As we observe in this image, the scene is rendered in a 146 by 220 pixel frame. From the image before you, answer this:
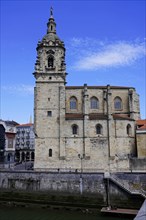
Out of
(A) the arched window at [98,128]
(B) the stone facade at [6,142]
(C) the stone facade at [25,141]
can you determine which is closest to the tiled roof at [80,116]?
(A) the arched window at [98,128]

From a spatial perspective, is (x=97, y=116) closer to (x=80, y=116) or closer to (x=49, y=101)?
(x=80, y=116)

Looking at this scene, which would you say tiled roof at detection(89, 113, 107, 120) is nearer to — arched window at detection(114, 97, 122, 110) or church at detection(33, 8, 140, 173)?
church at detection(33, 8, 140, 173)

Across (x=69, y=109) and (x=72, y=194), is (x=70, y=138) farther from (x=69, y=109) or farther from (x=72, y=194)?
(x=72, y=194)

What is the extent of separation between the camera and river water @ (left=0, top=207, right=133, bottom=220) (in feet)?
74.8

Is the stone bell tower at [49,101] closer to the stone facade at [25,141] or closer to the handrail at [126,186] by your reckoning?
the handrail at [126,186]

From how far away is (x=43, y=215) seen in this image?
23906 mm

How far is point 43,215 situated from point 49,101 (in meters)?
20.9

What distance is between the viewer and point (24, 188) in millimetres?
29719

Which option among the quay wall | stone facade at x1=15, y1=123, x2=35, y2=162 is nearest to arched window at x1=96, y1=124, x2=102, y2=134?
the quay wall

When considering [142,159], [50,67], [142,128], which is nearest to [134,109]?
[142,128]

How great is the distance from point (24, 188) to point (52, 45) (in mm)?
25188

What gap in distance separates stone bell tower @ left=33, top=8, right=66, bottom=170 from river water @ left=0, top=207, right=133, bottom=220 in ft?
43.4

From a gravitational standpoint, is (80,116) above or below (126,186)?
above

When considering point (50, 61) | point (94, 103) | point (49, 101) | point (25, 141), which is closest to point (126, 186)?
point (49, 101)
